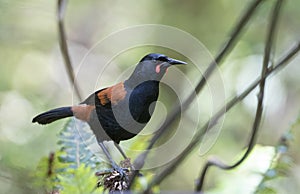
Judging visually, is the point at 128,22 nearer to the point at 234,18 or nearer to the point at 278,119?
the point at 234,18

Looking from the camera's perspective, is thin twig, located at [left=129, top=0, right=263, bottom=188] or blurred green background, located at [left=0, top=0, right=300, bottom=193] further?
blurred green background, located at [left=0, top=0, right=300, bottom=193]

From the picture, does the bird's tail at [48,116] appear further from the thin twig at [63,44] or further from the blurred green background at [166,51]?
the blurred green background at [166,51]

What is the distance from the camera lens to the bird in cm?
75

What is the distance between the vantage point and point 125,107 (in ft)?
2.63

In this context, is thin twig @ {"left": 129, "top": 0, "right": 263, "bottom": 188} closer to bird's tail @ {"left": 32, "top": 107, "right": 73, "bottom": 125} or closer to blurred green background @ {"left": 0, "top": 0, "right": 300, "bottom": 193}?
bird's tail @ {"left": 32, "top": 107, "right": 73, "bottom": 125}

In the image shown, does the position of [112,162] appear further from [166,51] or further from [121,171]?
[166,51]

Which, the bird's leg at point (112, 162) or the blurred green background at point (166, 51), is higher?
the bird's leg at point (112, 162)

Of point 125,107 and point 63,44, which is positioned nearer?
point 125,107

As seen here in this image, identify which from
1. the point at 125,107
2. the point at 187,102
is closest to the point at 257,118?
the point at 187,102

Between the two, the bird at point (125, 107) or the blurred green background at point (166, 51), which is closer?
the bird at point (125, 107)

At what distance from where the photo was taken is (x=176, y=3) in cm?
324

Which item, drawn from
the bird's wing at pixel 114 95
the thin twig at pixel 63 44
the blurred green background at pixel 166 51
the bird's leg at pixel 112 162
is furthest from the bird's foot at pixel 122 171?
the blurred green background at pixel 166 51

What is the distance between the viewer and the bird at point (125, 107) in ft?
2.47

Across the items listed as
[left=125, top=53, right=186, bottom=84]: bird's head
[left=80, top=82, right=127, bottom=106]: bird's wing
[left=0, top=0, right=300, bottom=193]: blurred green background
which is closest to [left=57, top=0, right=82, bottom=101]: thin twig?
[left=80, top=82, right=127, bottom=106]: bird's wing
